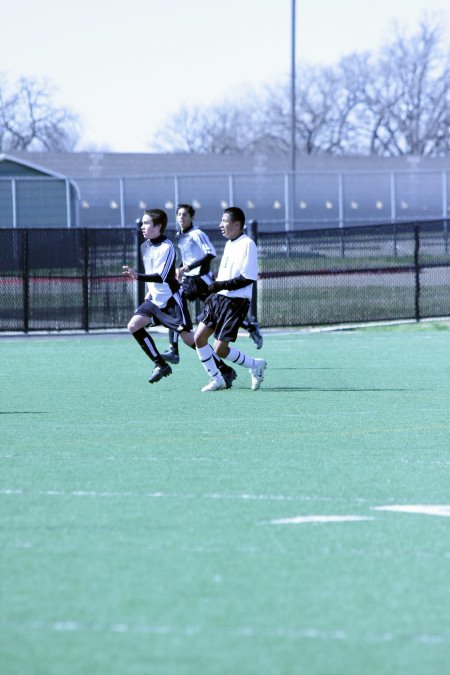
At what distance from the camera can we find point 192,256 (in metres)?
14.7

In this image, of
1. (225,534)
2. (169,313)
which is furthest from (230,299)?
(225,534)

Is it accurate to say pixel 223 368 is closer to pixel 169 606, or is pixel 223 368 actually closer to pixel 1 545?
pixel 1 545

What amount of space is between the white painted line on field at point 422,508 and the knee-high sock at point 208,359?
19.9 ft

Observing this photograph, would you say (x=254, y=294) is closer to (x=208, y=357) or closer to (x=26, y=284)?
(x=26, y=284)

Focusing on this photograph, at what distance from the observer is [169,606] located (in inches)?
203

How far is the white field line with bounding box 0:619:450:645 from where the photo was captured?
474 centimetres

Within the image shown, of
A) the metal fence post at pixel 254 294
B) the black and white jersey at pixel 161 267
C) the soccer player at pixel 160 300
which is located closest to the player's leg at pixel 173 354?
the soccer player at pixel 160 300

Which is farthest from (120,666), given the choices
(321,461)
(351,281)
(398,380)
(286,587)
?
(351,281)

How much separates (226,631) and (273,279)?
19.2 metres

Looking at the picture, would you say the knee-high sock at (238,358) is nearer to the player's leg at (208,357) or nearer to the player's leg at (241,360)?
the player's leg at (241,360)

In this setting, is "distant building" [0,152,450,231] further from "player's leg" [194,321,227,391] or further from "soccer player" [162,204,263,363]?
"player's leg" [194,321,227,391]

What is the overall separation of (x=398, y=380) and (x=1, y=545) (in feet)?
28.7

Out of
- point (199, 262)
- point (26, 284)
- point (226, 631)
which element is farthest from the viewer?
point (26, 284)

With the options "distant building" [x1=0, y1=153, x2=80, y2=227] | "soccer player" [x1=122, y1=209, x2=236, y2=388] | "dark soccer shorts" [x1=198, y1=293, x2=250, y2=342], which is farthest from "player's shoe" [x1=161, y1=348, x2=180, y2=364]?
"distant building" [x1=0, y1=153, x2=80, y2=227]
